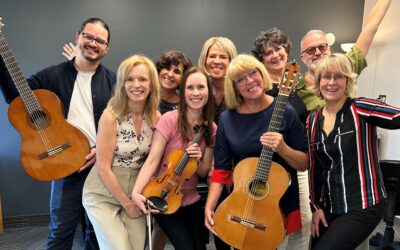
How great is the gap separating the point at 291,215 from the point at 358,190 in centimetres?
37

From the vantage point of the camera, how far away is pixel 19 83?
79.3 inches

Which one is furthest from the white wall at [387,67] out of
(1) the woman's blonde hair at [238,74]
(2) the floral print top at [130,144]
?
(2) the floral print top at [130,144]

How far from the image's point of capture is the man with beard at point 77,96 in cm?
214

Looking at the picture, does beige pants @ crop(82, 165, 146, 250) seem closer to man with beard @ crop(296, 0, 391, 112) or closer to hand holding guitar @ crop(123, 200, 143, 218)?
hand holding guitar @ crop(123, 200, 143, 218)

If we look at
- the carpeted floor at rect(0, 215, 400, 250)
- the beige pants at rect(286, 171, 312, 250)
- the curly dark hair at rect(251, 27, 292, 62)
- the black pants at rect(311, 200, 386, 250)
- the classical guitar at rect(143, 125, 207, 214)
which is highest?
the curly dark hair at rect(251, 27, 292, 62)

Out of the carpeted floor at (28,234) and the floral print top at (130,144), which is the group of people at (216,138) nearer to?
the floral print top at (130,144)

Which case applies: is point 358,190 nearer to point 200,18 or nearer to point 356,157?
point 356,157

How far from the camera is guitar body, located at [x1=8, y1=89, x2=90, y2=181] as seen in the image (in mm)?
2004

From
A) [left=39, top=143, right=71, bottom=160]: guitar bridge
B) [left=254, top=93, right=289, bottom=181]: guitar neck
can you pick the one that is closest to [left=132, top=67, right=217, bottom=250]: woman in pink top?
[left=254, top=93, right=289, bottom=181]: guitar neck

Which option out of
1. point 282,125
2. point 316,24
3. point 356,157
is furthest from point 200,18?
point 356,157

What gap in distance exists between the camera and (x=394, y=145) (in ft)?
13.2

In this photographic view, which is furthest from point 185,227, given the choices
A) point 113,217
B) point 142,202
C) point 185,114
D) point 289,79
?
point 289,79

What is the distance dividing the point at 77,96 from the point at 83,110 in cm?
11

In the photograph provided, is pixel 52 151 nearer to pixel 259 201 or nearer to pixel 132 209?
pixel 132 209
